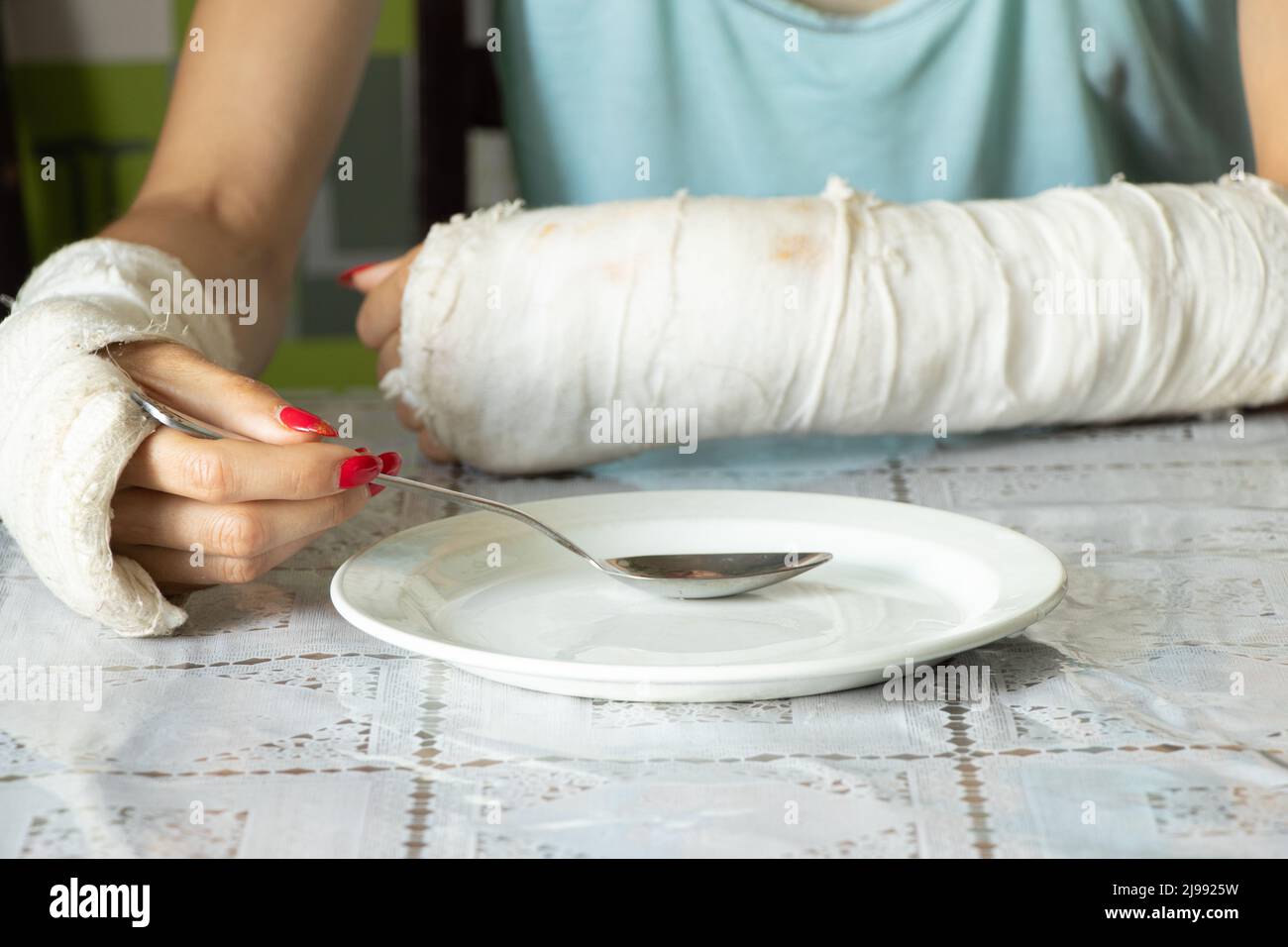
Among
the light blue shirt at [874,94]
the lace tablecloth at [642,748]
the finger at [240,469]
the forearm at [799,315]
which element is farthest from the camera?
the light blue shirt at [874,94]

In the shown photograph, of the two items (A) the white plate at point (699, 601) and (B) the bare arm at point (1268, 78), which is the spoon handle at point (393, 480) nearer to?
(A) the white plate at point (699, 601)

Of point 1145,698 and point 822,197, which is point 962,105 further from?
point 1145,698

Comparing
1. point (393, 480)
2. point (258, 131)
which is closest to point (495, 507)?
point (393, 480)

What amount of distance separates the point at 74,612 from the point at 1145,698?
1.38 feet

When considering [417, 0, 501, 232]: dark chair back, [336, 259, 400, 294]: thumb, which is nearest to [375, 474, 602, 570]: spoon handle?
[336, 259, 400, 294]: thumb

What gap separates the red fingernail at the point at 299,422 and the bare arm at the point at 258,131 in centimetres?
32

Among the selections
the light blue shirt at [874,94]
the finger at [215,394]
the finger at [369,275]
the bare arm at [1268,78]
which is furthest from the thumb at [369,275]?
the bare arm at [1268,78]

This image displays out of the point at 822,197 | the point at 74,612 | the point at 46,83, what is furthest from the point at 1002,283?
the point at 46,83

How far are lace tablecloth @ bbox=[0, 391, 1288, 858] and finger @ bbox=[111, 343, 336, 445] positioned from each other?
0.08m

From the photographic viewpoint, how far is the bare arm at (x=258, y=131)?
0.86 m

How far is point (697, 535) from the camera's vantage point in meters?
0.60

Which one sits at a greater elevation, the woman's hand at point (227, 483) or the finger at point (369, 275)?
the finger at point (369, 275)

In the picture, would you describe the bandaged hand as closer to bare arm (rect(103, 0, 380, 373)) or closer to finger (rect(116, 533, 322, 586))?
finger (rect(116, 533, 322, 586))

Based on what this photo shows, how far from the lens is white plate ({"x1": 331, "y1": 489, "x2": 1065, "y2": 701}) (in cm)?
43
